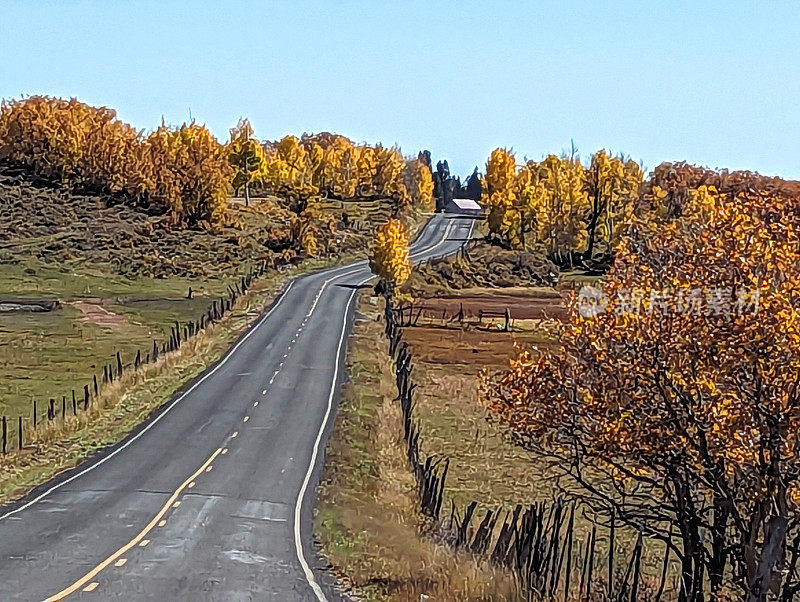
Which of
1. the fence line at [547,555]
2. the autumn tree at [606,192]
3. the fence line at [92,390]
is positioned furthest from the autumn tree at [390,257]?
the fence line at [547,555]

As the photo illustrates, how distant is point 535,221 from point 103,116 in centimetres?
7323

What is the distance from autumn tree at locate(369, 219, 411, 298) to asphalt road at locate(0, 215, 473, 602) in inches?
1439

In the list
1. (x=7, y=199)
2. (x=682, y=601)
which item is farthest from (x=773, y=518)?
(x=7, y=199)

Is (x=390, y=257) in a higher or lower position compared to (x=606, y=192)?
lower

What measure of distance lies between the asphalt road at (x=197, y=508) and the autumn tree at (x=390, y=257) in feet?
120

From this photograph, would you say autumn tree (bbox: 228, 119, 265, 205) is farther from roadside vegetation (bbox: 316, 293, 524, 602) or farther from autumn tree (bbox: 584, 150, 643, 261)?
roadside vegetation (bbox: 316, 293, 524, 602)

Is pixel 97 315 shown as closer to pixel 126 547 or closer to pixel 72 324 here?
pixel 72 324

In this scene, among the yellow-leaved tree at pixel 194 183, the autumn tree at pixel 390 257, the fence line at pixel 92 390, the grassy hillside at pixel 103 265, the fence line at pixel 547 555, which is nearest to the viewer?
the fence line at pixel 547 555

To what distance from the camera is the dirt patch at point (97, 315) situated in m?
72.4

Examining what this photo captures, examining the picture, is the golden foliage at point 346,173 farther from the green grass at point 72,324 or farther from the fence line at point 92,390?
the fence line at point 92,390

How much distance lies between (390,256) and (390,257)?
3.3 inches

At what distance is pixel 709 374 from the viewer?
15844 mm

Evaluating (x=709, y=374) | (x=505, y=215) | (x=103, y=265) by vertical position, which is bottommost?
(x=103, y=265)

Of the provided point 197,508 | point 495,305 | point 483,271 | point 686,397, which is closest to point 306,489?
point 197,508
